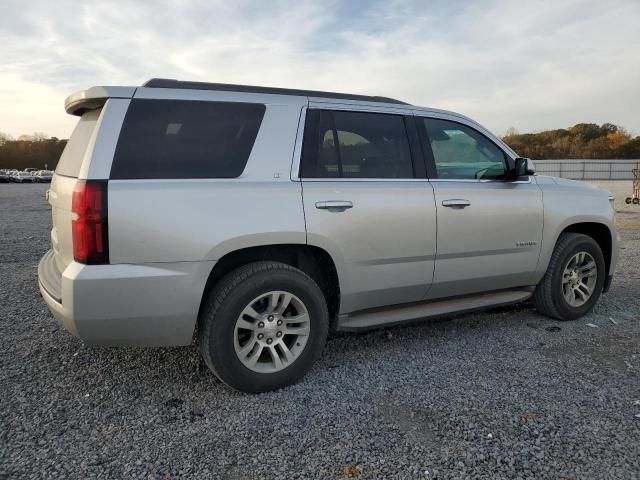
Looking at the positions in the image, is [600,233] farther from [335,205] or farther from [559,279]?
[335,205]

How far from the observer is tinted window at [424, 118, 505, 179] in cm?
415

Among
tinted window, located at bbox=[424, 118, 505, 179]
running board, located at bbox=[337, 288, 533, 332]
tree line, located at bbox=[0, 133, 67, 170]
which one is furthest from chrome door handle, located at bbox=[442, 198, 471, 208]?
tree line, located at bbox=[0, 133, 67, 170]

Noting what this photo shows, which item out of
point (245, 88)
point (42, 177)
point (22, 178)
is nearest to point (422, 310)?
point (245, 88)

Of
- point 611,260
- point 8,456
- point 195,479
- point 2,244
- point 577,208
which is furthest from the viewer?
point 2,244

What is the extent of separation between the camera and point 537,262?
4.55 m

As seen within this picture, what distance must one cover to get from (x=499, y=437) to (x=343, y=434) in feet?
2.73

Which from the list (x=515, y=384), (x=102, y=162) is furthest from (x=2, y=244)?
(x=515, y=384)

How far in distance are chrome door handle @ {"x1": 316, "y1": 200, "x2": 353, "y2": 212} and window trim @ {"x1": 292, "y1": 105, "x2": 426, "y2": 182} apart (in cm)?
17

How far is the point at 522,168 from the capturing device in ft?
14.2

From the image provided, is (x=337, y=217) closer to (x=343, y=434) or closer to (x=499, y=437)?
(x=343, y=434)

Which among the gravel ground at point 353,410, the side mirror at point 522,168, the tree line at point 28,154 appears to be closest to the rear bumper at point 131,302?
the gravel ground at point 353,410

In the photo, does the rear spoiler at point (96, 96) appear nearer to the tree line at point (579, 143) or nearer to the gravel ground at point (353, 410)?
the gravel ground at point (353, 410)

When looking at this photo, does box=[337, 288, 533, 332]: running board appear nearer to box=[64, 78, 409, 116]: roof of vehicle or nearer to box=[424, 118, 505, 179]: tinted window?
box=[424, 118, 505, 179]: tinted window

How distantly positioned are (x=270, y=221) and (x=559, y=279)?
2.92 m
